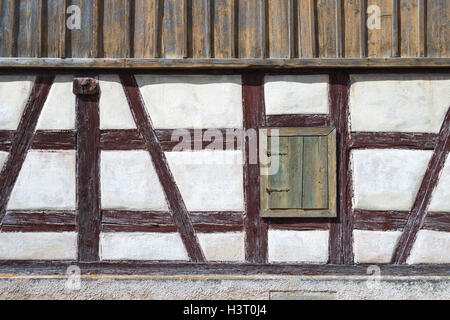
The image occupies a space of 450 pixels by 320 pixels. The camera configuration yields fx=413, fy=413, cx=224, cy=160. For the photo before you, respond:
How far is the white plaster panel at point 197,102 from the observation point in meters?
3.75

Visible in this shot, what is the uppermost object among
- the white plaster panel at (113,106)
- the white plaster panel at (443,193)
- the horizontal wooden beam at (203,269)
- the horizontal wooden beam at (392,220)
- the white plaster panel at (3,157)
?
the white plaster panel at (113,106)

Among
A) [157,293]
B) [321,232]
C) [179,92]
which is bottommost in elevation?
[157,293]

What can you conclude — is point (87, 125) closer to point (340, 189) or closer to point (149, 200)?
point (149, 200)

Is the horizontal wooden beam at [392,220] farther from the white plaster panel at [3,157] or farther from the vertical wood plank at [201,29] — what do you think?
the white plaster panel at [3,157]

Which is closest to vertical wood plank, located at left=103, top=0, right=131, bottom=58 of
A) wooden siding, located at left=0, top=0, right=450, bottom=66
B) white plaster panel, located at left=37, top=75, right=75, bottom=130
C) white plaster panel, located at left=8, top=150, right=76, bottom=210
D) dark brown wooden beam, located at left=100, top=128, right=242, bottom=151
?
wooden siding, located at left=0, top=0, right=450, bottom=66

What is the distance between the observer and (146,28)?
376cm

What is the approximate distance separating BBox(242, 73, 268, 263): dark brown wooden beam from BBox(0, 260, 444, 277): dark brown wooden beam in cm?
20

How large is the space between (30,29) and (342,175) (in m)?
3.14

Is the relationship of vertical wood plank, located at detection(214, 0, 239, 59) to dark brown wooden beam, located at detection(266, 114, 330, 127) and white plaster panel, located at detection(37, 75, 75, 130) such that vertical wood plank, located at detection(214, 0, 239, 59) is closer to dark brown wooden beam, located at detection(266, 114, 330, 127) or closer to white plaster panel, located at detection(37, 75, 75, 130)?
dark brown wooden beam, located at detection(266, 114, 330, 127)

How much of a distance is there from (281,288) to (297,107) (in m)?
1.65

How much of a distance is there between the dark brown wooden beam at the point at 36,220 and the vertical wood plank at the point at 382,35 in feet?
10.2

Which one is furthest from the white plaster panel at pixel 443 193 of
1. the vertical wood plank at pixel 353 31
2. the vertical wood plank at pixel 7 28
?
the vertical wood plank at pixel 7 28

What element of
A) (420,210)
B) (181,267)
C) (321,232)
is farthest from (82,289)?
(420,210)

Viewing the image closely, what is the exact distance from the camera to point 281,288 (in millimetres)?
3754
